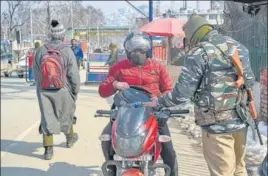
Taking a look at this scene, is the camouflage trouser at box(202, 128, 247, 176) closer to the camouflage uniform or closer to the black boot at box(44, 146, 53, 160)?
the camouflage uniform

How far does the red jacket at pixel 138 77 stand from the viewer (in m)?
4.34

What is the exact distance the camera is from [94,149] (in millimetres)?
7031

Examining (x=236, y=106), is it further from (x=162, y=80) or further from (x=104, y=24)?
(x=104, y=24)

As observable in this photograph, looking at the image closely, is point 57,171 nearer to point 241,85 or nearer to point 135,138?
point 135,138

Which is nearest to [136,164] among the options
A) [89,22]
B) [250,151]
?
[250,151]

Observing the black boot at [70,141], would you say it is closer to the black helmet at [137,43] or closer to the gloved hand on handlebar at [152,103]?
the black helmet at [137,43]

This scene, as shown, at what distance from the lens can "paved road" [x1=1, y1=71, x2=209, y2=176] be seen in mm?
5945

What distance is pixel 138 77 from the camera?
14.3ft

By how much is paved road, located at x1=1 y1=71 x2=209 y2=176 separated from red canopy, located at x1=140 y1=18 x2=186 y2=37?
454 centimetres

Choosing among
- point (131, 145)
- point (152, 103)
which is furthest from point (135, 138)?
point (152, 103)

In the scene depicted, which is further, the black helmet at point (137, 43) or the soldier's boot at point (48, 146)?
the soldier's boot at point (48, 146)

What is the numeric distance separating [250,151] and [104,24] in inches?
2651

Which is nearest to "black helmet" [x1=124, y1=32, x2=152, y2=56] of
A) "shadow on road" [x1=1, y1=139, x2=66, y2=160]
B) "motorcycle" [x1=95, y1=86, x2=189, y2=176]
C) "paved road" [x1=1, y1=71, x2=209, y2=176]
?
"motorcycle" [x1=95, y1=86, x2=189, y2=176]

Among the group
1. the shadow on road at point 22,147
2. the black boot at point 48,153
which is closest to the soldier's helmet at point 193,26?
the black boot at point 48,153
